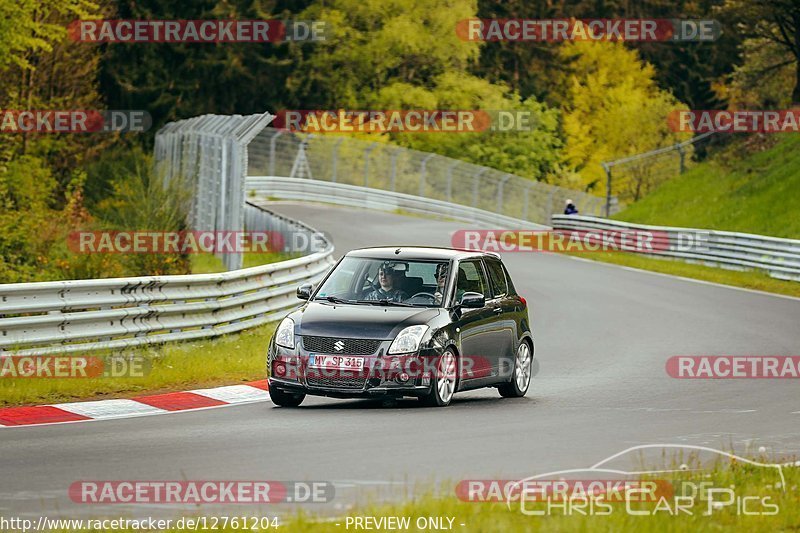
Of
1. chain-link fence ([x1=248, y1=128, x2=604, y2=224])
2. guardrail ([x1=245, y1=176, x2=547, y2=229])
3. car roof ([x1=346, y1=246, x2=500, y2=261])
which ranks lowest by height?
car roof ([x1=346, y1=246, x2=500, y2=261])

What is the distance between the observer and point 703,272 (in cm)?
3562

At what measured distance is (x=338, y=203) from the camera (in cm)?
5912

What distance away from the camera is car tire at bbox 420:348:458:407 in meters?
14.1

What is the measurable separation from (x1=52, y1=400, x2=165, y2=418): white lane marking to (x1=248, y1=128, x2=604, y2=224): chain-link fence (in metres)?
44.0

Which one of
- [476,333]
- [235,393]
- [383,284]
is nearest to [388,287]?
[383,284]

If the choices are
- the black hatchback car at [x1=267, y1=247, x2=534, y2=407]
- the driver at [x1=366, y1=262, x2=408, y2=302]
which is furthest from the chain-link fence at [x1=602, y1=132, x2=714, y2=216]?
the driver at [x1=366, y1=262, x2=408, y2=302]

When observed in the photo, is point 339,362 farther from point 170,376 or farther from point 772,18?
point 772,18

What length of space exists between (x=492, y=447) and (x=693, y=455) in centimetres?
158

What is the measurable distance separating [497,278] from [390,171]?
148 feet

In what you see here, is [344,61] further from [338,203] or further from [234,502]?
[234,502]

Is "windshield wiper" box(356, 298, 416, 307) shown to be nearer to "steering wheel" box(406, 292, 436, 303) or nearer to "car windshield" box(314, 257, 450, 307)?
"car windshield" box(314, 257, 450, 307)

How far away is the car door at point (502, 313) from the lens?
15.7 meters

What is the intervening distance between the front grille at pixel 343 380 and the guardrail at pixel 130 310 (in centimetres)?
351

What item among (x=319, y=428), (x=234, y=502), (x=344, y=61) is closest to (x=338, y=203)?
(x=344, y=61)
